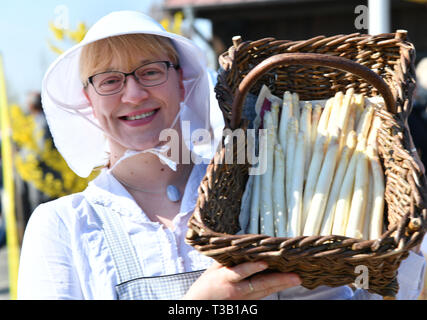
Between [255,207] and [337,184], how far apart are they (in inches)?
8.7

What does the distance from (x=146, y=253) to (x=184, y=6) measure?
4.30 meters

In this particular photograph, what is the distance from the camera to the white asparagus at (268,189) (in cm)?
131

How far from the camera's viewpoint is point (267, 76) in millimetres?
1614

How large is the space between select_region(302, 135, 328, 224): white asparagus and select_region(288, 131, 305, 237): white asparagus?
0.05 feet

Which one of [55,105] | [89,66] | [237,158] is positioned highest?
[89,66]

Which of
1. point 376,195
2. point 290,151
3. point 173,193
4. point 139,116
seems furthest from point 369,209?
point 139,116

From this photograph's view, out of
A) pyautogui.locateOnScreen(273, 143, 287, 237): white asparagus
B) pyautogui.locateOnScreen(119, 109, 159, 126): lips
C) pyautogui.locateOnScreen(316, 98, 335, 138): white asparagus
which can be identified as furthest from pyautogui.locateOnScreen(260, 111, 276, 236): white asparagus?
pyautogui.locateOnScreen(119, 109, 159, 126): lips

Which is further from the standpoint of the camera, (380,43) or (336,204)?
(380,43)

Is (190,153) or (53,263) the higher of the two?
(190,153)

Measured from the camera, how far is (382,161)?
1353 mm

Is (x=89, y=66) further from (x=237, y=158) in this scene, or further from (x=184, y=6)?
(x=184, y=6)

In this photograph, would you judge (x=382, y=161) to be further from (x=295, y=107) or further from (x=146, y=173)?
(x=146, y=173)

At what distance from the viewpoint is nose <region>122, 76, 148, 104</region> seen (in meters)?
1.45
